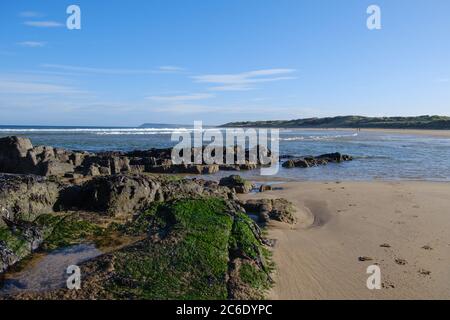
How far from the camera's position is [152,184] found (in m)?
8.89

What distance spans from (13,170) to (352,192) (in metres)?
13.1

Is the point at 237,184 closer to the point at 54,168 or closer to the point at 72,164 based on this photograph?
the point at 54,168

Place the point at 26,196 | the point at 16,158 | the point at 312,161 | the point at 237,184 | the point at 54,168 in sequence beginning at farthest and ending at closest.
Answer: the point at 312,161 → the point at 16,158 → the point at 54,168 → the point at 237,184 → the point at 26,196

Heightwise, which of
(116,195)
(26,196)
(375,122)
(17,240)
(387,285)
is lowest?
(387,285)

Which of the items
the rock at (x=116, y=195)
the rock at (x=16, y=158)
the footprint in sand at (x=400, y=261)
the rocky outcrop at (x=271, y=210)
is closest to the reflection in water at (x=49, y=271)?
the rock at (x=116, y=195)

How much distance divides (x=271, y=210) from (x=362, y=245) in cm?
267

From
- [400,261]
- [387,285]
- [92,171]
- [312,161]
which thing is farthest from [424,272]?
[312,161]

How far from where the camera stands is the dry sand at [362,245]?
233 inches

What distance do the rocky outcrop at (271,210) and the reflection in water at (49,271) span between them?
183 inches

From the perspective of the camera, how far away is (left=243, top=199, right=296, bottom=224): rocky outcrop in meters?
9.70

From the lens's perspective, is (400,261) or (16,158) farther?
(16,158)

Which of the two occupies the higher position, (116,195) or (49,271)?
(116,195)

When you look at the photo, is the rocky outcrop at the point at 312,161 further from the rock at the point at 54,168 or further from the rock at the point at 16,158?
the rock at the point at 16,158

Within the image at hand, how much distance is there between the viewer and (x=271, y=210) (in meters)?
10.1
